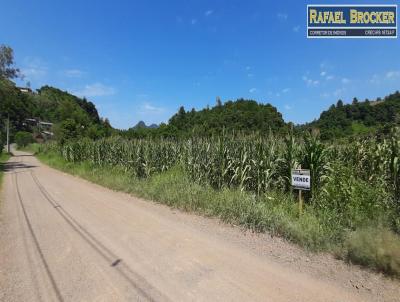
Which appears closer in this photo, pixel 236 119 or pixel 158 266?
pixel 158 266

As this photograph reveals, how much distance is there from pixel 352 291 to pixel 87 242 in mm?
4680

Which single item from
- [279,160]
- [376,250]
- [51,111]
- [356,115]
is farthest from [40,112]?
[376,250]

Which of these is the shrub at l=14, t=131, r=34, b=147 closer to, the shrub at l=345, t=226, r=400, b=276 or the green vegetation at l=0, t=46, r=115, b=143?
the green vegetation at l=0, t=46, r=115, b=143

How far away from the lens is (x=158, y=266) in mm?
4684

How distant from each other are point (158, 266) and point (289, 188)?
16.6ft

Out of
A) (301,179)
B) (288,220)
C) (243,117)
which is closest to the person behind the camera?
(288,220)

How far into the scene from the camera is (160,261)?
16.0 feet

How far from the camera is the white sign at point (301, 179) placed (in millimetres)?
6504

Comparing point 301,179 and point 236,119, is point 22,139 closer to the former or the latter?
point 236,119

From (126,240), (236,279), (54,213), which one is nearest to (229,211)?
(126,240)

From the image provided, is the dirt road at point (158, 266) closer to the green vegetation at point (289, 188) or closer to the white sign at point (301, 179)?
the green vegetation at point (289, 188)

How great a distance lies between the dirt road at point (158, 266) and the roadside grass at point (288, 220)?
300 millimetres

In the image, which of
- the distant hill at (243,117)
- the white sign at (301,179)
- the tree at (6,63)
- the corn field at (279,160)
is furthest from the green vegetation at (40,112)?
the white sign at (301,179)

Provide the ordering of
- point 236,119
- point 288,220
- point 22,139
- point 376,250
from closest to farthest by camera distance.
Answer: point 376,250 < point 288,220 < point 236,119 < point 22,139
